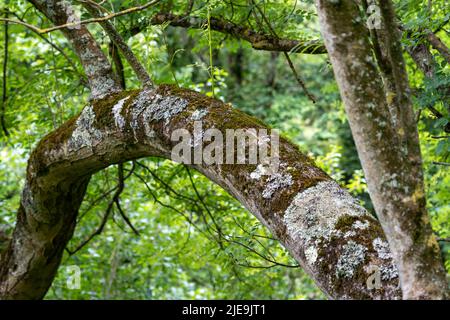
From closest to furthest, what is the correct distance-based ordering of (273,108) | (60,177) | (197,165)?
(197,165) < (60,177) < (273,108)

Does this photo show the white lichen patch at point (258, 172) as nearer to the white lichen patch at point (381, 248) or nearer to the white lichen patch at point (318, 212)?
the white lichen patch at point (318, 212)

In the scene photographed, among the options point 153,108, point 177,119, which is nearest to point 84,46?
point 153,108

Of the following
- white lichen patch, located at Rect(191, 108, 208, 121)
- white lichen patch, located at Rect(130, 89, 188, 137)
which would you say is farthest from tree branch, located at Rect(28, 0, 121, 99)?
white lichen patch, located at Rect(191, 108, 208, 121)

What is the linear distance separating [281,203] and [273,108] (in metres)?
9.80

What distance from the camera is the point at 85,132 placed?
2.23 m

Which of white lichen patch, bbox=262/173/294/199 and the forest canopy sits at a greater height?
the forest canopy

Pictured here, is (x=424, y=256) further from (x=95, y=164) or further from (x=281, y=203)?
(x=95, y=164)

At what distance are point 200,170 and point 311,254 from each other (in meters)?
0.57

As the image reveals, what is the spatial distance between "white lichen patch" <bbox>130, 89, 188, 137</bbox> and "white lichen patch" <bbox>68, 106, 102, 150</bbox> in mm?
227

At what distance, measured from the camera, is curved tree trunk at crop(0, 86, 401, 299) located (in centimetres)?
136

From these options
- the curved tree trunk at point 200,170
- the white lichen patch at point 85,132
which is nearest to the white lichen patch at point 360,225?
the curved tree trunk at point 200,170

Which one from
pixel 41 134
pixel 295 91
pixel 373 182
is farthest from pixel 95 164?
pixel 295 91

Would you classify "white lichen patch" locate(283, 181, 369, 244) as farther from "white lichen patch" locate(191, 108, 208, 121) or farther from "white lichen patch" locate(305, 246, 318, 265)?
"white lichen patch" locate(191, 108, 208, 121)

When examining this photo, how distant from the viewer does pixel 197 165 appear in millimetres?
1823
